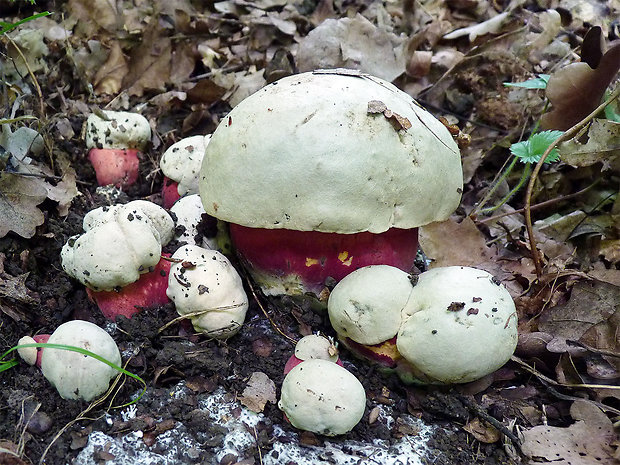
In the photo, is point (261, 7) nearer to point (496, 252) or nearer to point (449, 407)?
point (496, 252)

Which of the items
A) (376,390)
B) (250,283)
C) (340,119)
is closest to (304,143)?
(340,119)

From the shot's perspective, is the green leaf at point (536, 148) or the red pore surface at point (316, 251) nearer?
the red pore surface at point (316, 251)

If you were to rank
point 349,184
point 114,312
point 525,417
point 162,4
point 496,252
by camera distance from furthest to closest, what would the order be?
point 162,4 → point 496,252 → point 114,312 → point 525,417 → point 349,184

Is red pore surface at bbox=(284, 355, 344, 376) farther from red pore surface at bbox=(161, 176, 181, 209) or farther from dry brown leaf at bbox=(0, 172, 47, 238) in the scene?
dry brown leaf at bbox=(0, 172, 47, 238)

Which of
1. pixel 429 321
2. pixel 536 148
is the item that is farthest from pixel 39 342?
pixel 536 148

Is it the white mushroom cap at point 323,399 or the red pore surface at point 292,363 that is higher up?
the white mushroom cap at point 323,399

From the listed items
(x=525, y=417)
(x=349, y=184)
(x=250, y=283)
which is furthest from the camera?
(x=250, y=283)

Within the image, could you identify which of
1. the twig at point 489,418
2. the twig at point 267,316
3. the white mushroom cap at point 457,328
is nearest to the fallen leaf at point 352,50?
the twig at point 267,316

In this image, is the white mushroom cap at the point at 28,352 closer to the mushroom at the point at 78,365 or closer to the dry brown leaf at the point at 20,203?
the mushroom at the point at 78,365
